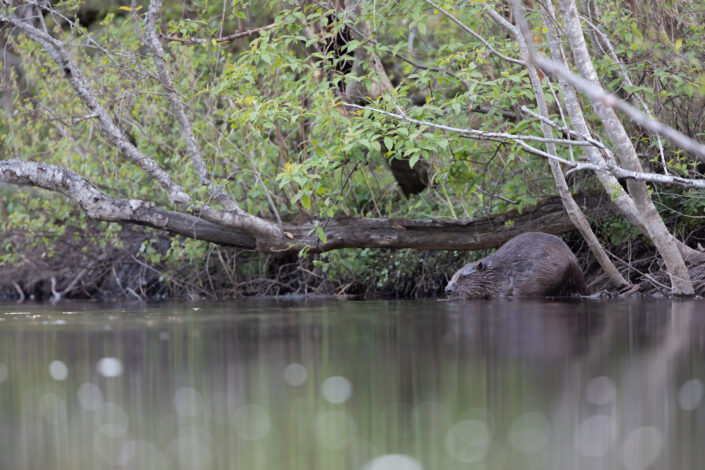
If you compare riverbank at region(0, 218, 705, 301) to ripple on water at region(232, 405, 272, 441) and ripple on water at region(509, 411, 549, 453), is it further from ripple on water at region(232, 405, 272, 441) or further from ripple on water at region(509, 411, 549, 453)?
ripple on water at region(232, 405, 272, 441)

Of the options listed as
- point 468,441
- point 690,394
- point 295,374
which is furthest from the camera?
point 295,374

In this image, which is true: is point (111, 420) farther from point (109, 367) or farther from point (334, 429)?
point (109, 367)

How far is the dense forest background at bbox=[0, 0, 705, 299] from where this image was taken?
672cm

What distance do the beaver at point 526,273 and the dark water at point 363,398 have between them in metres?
2.80

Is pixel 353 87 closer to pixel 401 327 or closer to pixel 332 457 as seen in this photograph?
pixel 401 327

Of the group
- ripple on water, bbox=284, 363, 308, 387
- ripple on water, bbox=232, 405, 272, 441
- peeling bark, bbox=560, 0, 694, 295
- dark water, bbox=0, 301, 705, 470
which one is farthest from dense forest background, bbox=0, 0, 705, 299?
ripple on water, bbox=232, 405, 272, 441

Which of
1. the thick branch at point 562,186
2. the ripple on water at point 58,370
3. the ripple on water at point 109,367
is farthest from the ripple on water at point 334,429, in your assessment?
the thick branch at point 562,186


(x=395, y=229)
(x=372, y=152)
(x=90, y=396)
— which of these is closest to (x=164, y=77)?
(x=372, y=152)

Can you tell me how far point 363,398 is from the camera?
2.58m

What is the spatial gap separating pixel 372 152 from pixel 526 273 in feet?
6.08

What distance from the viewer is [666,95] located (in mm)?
7047

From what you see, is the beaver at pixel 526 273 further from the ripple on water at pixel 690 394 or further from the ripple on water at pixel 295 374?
the ripple on water at pixel 690 394

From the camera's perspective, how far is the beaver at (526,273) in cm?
750

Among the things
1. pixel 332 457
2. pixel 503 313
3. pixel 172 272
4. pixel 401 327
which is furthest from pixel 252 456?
pixel 172 272
